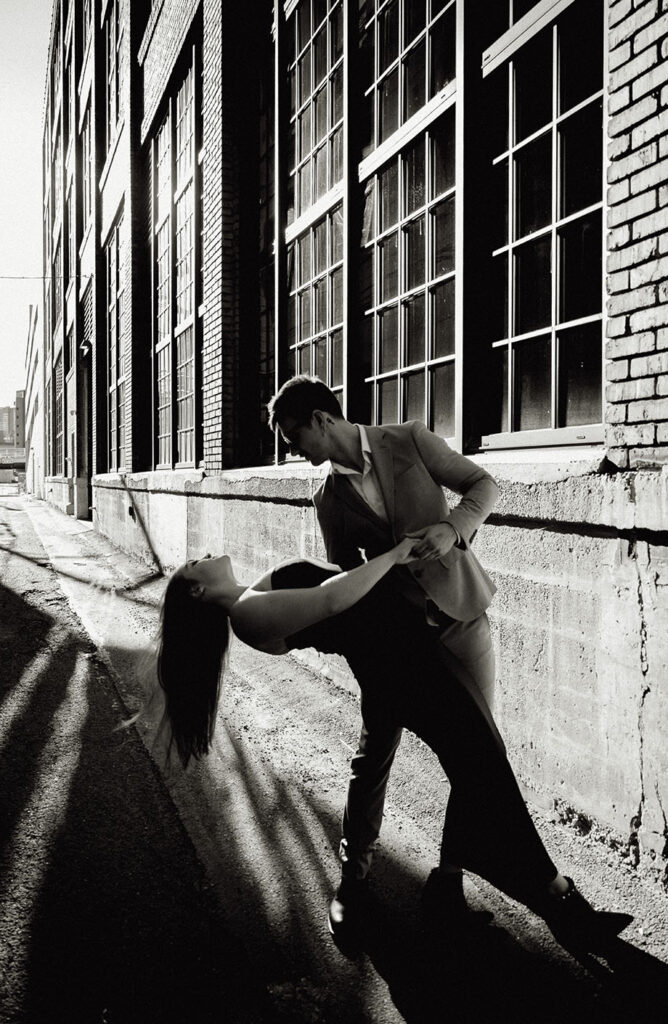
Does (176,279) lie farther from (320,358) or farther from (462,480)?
(462,480)

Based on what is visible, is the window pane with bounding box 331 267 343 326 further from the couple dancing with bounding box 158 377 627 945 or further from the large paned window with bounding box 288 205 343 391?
the couple dancing with bounding box 158 377 627 945

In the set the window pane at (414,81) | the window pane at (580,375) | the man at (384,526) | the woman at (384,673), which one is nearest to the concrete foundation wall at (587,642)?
the window pane at (580,375)

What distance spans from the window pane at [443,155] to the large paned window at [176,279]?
505 cm

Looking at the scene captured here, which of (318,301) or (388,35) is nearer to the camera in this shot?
(388,35)

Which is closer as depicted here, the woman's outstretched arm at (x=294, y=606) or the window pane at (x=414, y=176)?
the woman's outstretched arm at (x=294, y=606)

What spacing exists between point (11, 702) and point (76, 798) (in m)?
1.75

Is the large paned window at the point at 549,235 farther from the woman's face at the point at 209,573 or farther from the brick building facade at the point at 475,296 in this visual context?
the woman's face at the point at 209,573

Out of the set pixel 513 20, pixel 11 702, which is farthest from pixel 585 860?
pixel 513 20

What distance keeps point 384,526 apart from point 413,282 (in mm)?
3126

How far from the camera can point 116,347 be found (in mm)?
15398

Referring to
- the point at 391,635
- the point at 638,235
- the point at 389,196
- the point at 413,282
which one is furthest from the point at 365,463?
the point at 389,196

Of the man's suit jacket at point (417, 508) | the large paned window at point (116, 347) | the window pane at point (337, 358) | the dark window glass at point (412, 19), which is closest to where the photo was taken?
the man's suit jacket at point (417, 508)

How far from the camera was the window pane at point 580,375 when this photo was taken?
139 inches

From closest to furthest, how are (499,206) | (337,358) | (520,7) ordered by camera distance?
1. (520,7)
2. (499,206)
3. (337,358)
